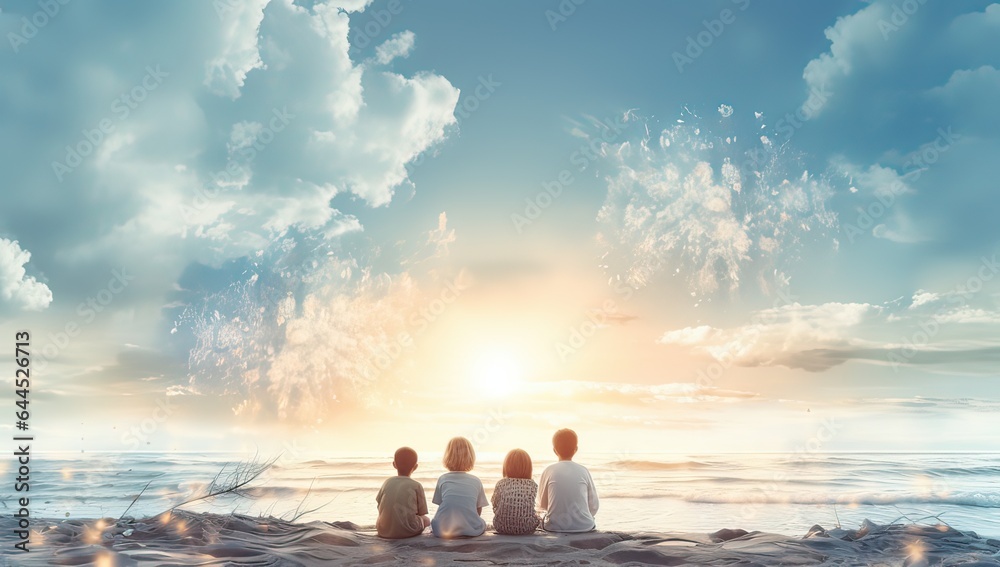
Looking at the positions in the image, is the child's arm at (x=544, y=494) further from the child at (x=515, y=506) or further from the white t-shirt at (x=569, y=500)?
the child at (x=515, y=506)

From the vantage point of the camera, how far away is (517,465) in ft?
25.5

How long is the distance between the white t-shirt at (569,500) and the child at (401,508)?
4.90 feet

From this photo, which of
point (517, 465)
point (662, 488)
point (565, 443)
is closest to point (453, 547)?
point (517, 465)

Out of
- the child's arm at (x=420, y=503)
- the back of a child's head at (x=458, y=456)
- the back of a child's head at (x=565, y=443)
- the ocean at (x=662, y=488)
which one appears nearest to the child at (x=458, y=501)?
the back of a child's head at (x=458, y=456)

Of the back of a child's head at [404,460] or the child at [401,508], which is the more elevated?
the back of a child's head at [404,460]

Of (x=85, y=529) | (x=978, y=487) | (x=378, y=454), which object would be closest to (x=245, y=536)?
(x=85, y=529)

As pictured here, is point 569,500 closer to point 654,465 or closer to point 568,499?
point 568,499

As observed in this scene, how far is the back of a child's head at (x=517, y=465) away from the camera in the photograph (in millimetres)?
7746

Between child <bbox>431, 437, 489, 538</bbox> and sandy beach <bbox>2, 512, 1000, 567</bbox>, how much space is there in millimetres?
204

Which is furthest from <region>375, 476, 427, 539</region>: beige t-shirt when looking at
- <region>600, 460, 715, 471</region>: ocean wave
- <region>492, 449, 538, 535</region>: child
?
<region>600, 460, 715, 471</region>: ocean wave

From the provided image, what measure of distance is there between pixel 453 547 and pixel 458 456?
113 cm

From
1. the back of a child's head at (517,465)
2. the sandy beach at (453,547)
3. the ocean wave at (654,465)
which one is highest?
the back of a child's head at (517,465)

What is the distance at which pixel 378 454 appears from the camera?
86.7 ft

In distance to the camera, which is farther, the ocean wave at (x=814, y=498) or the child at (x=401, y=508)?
the ocean wave at (x=814, y=498)
